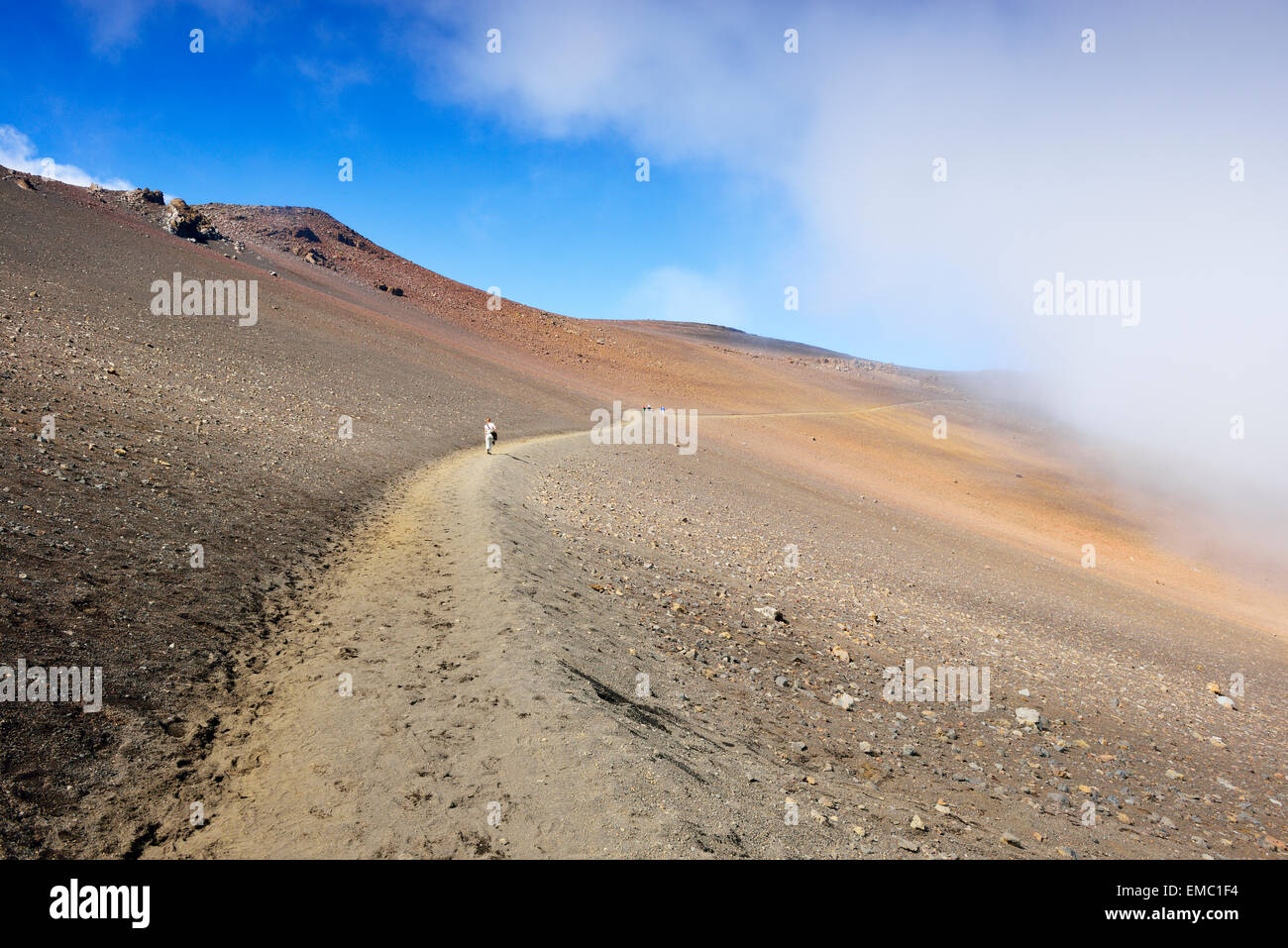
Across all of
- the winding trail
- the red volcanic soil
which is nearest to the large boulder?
the red volcanic soil

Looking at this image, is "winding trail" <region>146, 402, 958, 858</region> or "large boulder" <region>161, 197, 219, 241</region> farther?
"large boulder" <region>161, 197, 219, 241</region>

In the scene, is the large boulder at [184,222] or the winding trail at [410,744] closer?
the winding trail at [410,744]

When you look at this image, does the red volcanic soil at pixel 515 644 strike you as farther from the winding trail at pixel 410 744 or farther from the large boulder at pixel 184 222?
the large boulder at pixel 184 222

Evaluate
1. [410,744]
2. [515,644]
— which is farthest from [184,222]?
[410,744]

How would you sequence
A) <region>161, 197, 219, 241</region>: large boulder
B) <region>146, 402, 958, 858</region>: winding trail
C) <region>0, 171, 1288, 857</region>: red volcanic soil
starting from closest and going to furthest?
<region>146, 402, 958, 858</region>: winding trail < <region>0, 171, 1288, 857</region>: red volcanic soil < <region>161, 197, 219, 241</region>: large boulder

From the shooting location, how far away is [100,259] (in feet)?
101

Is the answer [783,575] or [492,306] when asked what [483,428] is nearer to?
[783,575]

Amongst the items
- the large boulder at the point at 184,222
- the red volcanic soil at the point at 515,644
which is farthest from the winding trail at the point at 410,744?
the large boulder at the point at 184,222

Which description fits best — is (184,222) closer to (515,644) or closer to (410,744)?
(515,644)

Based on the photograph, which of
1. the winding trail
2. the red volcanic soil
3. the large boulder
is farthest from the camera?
the large boulder

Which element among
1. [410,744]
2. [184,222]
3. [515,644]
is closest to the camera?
[410,744]

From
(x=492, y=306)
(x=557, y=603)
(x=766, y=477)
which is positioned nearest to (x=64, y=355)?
(x=557, y=603)

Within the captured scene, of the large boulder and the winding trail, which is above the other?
the large boulder

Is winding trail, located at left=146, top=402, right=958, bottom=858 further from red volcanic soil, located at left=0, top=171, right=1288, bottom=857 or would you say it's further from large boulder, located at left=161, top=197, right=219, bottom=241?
large boulder, located at left=161, top=197, right=219, bottom=241
